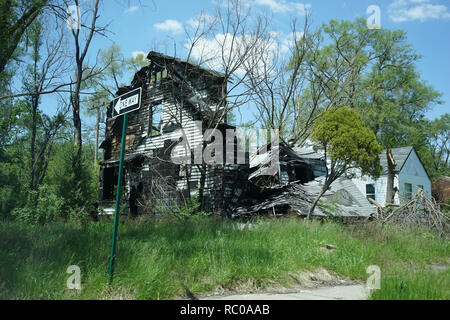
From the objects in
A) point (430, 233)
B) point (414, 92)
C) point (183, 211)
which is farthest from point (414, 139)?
point (183, 211)

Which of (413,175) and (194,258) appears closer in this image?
(194,258)

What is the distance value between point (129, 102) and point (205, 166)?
11.5 meters

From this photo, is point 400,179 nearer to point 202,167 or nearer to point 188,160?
point 202,167

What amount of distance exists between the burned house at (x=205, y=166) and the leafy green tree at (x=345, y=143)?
130 inches

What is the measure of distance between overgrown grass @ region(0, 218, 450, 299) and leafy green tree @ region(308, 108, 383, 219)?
2.79 metres

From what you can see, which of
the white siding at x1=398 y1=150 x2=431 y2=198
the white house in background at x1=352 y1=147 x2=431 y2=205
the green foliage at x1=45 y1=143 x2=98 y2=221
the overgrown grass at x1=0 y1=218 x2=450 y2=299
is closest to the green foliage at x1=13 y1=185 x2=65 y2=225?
the green foliage at x1=45 y1=143 x2=98 y2=221

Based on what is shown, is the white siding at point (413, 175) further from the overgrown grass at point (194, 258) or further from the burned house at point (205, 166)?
the overgrown grass at point (194, 258)

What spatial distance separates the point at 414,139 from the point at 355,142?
28.5 m

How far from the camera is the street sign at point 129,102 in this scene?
5.46 meters

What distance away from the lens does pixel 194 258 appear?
685cm

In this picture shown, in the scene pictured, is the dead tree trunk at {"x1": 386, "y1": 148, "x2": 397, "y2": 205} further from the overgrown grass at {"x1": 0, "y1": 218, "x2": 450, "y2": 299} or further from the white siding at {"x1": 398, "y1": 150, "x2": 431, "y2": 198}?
the overgrown grass at {"x1": 0, "y1": 218, "x2": 450, "y2": 299}

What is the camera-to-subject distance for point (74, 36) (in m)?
23.0

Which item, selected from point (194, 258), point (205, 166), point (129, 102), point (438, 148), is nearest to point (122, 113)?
point (129, 102)
